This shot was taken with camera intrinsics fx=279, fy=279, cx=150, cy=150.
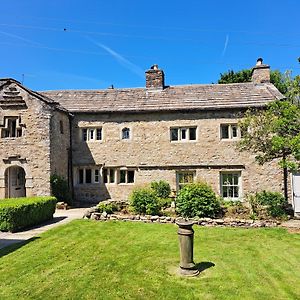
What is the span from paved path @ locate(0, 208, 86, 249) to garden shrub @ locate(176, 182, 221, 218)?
528 cm

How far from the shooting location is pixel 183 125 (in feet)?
63.0

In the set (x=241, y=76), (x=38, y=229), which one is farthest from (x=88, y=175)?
(x=241, y=76)

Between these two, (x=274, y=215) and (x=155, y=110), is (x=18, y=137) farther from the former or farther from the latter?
(x=274, y=215)

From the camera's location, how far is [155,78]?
21.7 meters

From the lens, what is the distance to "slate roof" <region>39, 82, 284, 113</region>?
19.0 meters

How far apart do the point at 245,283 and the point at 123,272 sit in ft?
10.1

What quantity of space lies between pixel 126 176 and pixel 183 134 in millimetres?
4958

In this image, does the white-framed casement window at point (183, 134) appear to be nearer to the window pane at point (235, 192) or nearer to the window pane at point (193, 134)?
the window pane at point (193, 134)

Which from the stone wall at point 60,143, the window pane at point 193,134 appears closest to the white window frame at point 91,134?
the stone wall at point 60,143

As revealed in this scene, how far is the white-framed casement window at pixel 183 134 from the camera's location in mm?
19241

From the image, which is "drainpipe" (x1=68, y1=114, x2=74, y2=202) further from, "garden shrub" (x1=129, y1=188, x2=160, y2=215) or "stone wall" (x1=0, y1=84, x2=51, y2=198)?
"garden shrub" (x1=129, y1=188, x2=160, y2=215)

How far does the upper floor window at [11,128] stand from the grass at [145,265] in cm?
882

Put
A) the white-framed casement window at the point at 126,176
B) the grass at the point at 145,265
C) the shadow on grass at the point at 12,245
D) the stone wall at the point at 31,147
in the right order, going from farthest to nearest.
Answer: the white-framed casement window at the point at 126,176 → the stone wall at the point at 31,147 → the shadow on grass at the point at 12,245 → the grass at the point at 145,265

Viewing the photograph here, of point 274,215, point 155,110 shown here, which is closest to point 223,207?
point 274,215
